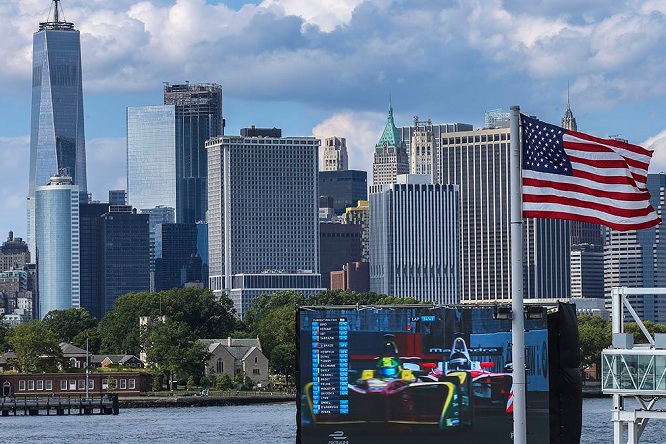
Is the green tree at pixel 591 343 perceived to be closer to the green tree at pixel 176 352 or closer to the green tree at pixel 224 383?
the green tree at pixel 224 383

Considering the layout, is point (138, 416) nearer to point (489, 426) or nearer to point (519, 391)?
point (489, 426)

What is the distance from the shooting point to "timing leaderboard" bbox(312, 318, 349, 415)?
53156 mm

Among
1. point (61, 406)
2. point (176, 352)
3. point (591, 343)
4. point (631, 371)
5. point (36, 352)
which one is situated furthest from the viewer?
point (591, 343)

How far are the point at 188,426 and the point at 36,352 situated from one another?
60.1 metres

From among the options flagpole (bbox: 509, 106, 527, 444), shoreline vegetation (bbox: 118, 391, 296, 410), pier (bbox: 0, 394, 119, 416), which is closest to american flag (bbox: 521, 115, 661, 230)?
flagpole (bbox: 509, 106, 527, 444)

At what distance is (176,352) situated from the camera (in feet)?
598

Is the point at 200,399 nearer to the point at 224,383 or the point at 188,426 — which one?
the point at 224,383

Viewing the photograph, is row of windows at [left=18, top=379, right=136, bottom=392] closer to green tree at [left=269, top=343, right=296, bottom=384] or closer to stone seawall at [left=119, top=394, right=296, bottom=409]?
stone seawall at [left=119, top=394, right=296, bottom=409]

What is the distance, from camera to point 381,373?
53.5 metres

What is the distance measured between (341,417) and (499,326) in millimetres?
5568

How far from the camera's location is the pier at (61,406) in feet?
519

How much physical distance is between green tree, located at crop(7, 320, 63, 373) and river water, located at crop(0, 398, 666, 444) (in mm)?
19109

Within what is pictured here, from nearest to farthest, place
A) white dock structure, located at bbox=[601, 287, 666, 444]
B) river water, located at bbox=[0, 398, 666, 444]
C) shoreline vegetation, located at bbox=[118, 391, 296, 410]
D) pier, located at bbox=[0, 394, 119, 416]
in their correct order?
white dock structure, located at bbox=[601, 287, 666, 444] < river water, located at bbox=[0, 398, 666, 444] < pier, located at bbox=[0, 394, 119, 416] < shoreline vegetation, located at bbox=[118, 391, 296, 410]

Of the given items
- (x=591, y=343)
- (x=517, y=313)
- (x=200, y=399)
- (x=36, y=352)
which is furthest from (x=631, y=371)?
(x=591, y=343)
